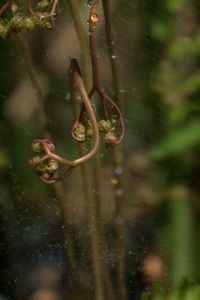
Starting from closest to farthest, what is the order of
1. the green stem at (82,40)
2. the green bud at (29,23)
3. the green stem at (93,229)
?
the green bud at (29,23), the green stem at (82,40), the green stem at (93,229)

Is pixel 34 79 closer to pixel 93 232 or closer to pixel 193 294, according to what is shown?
pixel 93 232

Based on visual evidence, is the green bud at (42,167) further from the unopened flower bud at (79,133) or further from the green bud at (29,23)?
the green bud at (29,23)

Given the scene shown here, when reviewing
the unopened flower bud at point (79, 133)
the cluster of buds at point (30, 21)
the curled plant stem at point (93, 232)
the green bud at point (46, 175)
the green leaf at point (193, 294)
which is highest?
the cluster of buds at point (30, 21)

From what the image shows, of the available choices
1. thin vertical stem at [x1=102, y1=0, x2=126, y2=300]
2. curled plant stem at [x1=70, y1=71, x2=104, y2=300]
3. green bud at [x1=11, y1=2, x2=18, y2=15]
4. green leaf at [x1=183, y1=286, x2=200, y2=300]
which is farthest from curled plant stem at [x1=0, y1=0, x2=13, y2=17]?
green leaf at [x1=183, y1=286, x2=200, y2=300]

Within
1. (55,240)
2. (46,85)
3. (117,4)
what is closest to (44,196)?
(55,240)

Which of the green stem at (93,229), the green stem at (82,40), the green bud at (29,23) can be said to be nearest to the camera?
the green bud at (29,23)

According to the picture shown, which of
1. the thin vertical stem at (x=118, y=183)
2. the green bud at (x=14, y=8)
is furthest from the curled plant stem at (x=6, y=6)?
the thin vertical stem at (x=118, y=183)

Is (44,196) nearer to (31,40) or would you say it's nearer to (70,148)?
(70,148)

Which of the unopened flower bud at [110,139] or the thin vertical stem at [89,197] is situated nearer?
the unopened flower bud at [110,139]
